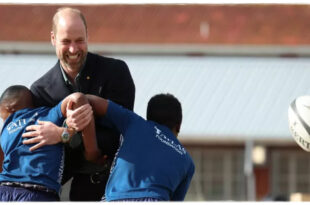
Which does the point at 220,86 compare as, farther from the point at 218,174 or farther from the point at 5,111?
the point at 5,111

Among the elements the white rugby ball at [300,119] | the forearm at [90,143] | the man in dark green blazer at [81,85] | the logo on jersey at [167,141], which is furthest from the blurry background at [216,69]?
the forearm at [90,143]

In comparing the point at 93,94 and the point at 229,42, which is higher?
the point at 229,42

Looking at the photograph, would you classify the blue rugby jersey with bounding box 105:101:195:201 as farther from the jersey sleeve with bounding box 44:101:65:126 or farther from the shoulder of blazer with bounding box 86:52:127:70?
the shoulder of blazer with bounding box 86:52:127:70

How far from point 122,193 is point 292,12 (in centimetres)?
2309

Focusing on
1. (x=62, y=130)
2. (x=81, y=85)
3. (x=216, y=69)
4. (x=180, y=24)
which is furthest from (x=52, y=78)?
(x=180, y=24)

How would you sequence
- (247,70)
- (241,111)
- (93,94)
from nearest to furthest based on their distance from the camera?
(93,94)
(241,111)
(247,70)

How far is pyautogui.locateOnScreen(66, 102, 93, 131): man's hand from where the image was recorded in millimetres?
4902

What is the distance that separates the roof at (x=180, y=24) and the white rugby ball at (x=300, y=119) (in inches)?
728

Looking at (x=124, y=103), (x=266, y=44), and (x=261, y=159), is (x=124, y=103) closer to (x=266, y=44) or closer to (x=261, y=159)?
(x=261, y=159)

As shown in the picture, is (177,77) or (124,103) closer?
(124,103)

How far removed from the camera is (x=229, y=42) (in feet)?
87.4

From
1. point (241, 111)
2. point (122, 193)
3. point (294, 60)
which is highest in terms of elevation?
point (294, 60)

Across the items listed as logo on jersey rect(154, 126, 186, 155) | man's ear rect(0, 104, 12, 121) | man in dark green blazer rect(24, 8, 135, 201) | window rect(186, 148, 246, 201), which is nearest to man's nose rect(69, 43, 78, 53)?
man in dark green blazer rect(24, 8, 135, 201)

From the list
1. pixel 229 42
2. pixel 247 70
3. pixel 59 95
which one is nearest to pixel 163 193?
pixel 59 95
